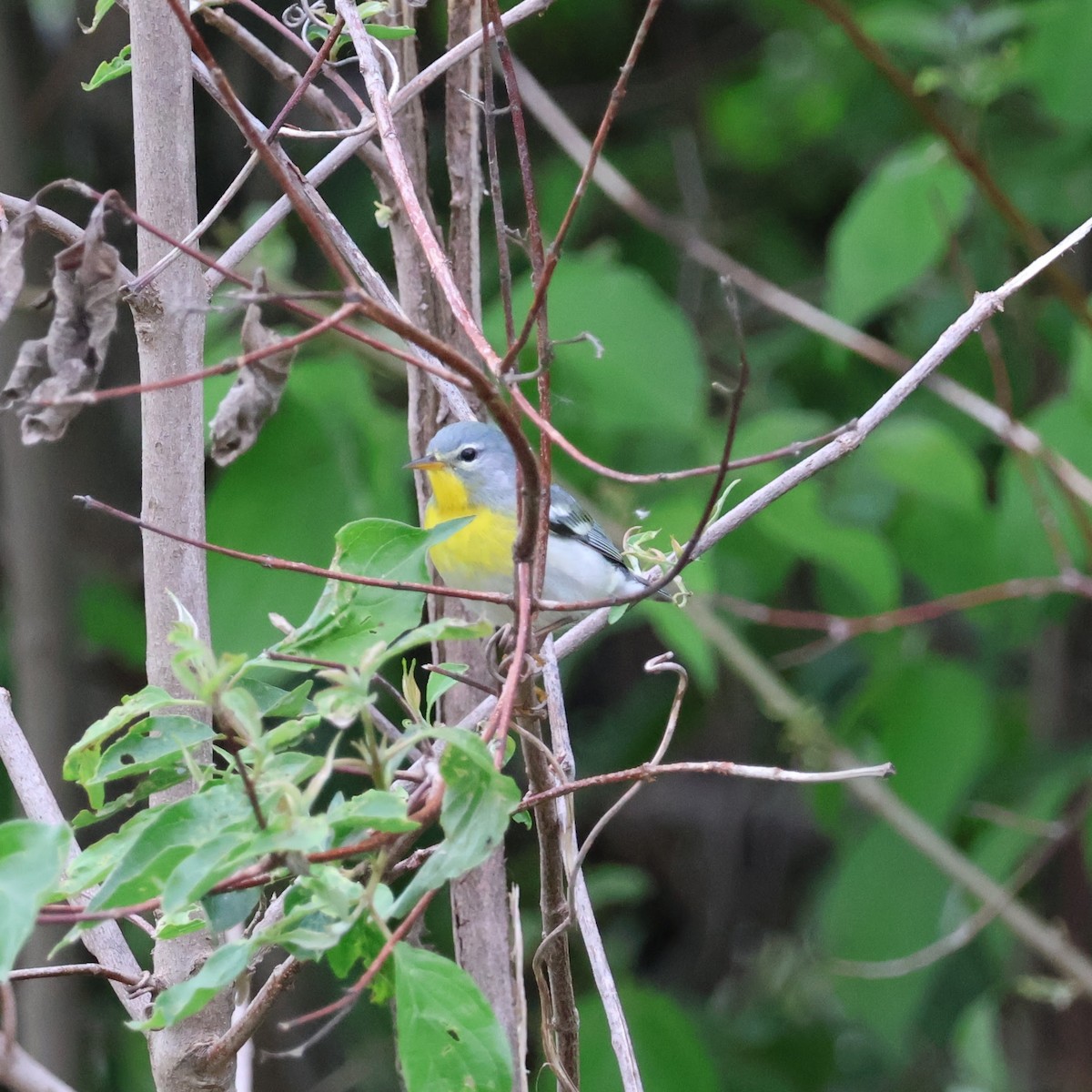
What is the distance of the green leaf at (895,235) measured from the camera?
8.45 ft

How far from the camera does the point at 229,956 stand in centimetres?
75

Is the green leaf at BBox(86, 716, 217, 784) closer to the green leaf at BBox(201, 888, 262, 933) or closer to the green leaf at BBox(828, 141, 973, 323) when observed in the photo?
the green leaf at BBox(201, 888, 262, 933)

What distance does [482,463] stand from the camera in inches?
103

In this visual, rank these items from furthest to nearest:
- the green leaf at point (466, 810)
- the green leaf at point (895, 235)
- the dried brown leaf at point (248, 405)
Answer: the green leaf at point (895, 235), the dried brown leaf at point (248, 405), the green leaf at point (466, 810)

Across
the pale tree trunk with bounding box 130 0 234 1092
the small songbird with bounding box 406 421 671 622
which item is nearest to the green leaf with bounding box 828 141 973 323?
the small songbird with bounding box 406 421 671 622

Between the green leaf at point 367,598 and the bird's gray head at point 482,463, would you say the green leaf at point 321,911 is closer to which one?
the green leaf at point 367,598

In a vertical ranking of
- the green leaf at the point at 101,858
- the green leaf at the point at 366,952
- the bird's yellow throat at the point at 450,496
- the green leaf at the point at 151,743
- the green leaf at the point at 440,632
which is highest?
the bird's yellow throat at the point at 450,496

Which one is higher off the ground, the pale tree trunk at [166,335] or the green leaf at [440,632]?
the pale tree trunk at [166,335]

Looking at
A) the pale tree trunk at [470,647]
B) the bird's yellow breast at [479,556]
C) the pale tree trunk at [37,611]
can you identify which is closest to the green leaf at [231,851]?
→ the pale tree trunk at [470,647]

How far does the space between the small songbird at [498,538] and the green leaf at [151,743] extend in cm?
132

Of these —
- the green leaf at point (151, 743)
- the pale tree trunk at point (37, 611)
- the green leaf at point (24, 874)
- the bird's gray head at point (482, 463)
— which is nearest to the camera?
the green leaf at point (24, 874)

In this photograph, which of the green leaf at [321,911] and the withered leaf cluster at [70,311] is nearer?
the green leaf at [321,911]

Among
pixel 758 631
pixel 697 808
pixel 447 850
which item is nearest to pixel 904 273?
pixel 758 631

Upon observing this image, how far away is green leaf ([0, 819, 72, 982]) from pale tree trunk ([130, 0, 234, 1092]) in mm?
372
